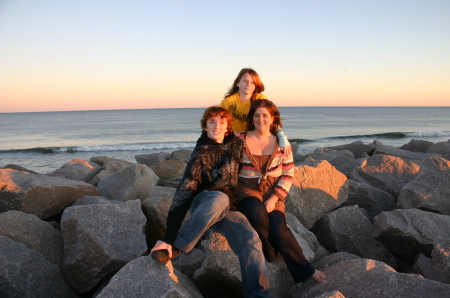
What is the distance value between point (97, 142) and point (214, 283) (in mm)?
27715

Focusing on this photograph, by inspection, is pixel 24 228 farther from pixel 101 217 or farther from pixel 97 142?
pixel 97 142

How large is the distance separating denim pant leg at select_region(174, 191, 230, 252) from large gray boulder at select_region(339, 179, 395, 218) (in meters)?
2.60

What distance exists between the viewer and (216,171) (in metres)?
3.55

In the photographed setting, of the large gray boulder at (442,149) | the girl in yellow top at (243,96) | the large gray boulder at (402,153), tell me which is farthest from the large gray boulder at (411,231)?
the large gray boulder at (442,149)

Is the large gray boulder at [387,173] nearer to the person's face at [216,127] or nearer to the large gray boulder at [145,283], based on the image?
the person's face at [216,127]

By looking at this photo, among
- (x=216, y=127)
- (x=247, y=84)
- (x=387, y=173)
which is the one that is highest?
(x=247, y=84)

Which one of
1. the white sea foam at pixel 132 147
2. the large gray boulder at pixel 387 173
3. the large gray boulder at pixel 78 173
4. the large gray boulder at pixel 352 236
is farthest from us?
the white sea foam at pixel 132 147

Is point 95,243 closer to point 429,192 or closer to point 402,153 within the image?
point 429,192

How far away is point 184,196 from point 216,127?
762 mm

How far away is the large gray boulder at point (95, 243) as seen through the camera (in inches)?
142

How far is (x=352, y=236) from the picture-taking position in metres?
4.20

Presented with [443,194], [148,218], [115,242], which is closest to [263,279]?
[115,242]

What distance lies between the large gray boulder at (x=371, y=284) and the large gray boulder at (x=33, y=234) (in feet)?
8.76

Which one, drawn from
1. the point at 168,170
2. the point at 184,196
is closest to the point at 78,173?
the point at 168,170
